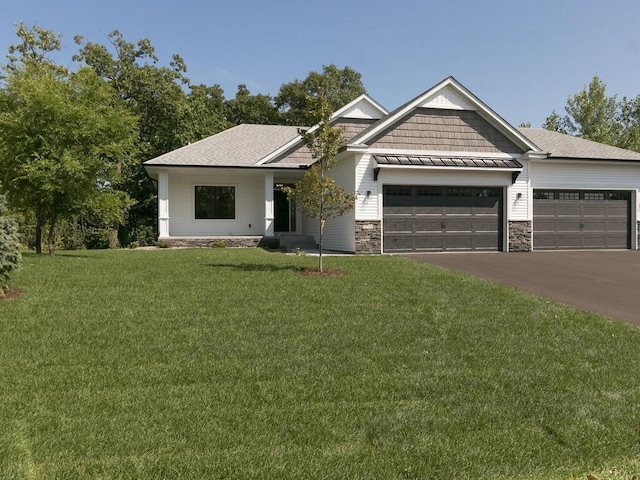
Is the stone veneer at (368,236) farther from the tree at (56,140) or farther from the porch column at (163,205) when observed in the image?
the porch column at (163,205)

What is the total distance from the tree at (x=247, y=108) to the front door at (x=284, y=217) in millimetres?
21007

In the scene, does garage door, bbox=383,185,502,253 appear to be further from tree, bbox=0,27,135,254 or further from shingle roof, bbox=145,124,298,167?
tree, bbox=0,27,135,254

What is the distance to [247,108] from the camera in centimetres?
4072

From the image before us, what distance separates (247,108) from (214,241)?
2348cm

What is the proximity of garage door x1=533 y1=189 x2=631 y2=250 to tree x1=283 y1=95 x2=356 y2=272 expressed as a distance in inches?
399

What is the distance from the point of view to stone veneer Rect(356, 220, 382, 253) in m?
16.2

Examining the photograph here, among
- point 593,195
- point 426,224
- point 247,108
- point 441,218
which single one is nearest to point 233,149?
point 426,224

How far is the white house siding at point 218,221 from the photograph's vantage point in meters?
21.3

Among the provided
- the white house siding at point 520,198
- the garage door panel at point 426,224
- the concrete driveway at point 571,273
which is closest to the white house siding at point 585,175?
the white house siding at point 520,198

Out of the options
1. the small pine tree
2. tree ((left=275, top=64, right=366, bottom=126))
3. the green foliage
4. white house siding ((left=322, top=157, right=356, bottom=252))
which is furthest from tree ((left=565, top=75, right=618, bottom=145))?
the small pine tree

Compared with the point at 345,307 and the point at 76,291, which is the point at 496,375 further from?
the point at 76,291

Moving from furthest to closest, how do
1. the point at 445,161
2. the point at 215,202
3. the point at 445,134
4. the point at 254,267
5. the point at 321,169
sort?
the point at 215,202
the point at 445,134
the point at 445,161
the point at 254,267
the point at 321,169

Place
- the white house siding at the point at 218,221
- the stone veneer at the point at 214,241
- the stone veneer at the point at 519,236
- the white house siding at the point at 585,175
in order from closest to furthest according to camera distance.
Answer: the stone veneer at the point at 519,236, the white house siding at the point at 585,175, the stone veneer at the point at 214,241, the white house siding at the point at 218,221

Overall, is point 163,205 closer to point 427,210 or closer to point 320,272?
point 427,210
